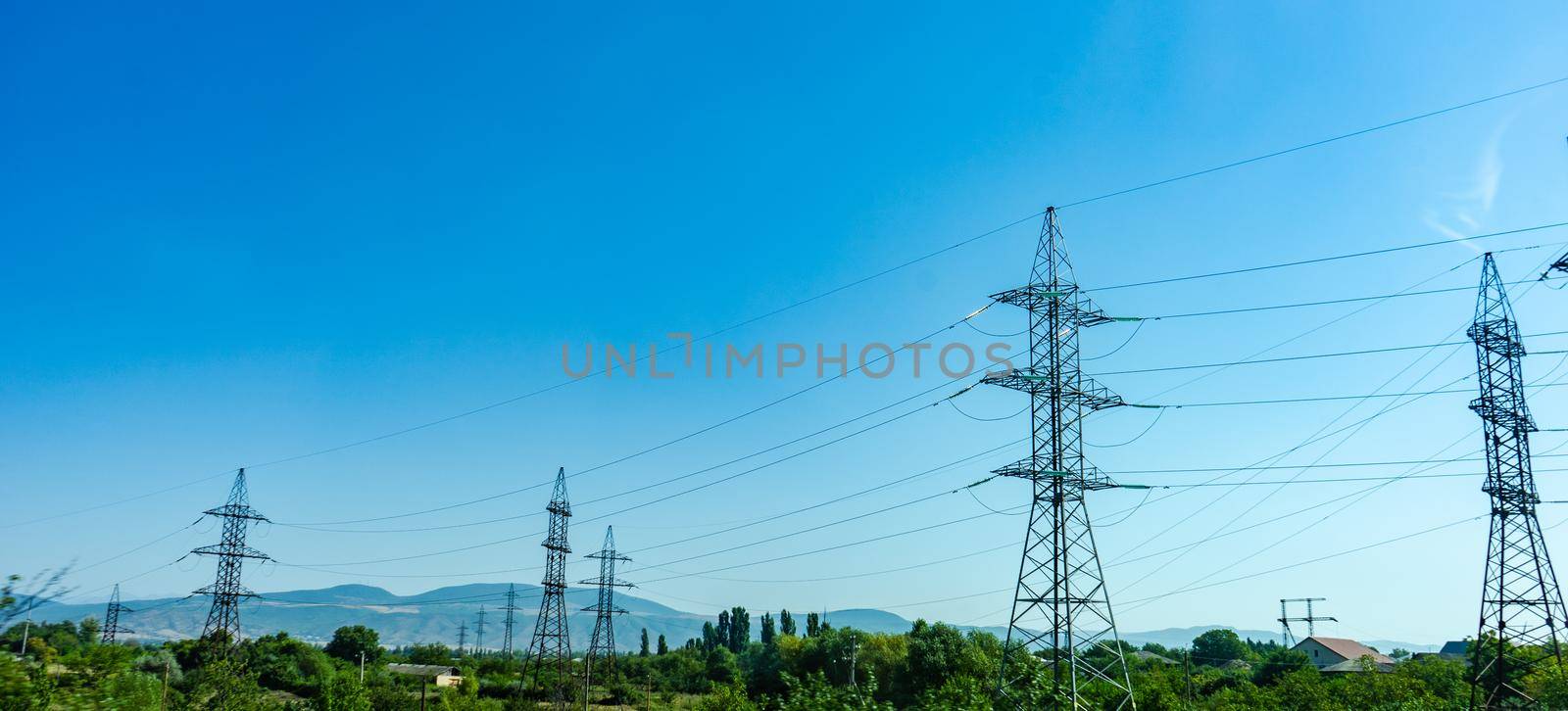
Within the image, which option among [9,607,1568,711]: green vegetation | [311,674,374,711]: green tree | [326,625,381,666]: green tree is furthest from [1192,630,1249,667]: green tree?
[311,674,374,711]: green tree

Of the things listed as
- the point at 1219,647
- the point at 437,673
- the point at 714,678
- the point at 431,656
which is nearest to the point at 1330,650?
the point at 1219,647

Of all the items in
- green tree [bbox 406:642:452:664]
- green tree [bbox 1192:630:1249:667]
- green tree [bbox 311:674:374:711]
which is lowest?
green tree [bbox 406:642:452:664]

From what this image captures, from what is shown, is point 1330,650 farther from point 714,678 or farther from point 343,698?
point 343,698

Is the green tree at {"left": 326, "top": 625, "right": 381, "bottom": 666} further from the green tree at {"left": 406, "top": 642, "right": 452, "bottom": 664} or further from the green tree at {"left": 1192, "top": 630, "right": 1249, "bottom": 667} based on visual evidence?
the green tree at {"left": 1192, "top": 630, "right": 1249, "bottom": 667}

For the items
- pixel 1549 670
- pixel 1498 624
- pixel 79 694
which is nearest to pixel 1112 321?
pixel 1498 624

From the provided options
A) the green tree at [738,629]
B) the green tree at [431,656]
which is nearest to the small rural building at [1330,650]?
the green tree at [738,629]

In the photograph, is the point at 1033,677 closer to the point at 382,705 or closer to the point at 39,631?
the point at 382,705

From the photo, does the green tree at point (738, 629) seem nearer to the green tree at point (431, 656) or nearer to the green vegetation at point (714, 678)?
the green vegetation at point (714, 678)

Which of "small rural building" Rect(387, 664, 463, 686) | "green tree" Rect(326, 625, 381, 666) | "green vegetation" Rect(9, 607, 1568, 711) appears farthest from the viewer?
"green tree" Rect(326, 625, 381, 666)
